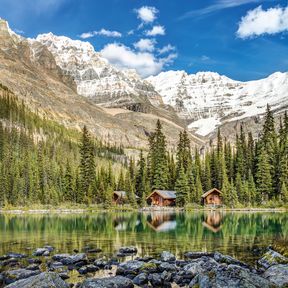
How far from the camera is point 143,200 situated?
10794cm

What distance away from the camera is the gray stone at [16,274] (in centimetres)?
2573

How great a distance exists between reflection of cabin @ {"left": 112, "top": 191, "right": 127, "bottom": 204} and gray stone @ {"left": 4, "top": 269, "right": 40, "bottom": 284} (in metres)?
87.6

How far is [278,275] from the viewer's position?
23609 millimetres

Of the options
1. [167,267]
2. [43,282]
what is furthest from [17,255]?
[43,282]

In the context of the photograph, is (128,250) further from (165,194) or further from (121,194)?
(121,194)

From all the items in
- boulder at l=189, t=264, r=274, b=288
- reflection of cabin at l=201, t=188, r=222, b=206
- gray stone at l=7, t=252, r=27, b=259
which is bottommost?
gray stone at l=7, t=252, r=27, b=259

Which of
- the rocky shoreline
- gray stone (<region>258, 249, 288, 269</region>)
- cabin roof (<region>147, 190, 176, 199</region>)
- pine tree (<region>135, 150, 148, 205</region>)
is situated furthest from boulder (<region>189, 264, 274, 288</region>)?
pine tree (<region>135, 150, 148, 205</region>)

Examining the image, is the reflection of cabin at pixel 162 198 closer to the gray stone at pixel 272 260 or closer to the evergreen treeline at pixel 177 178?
the evergreen treeline at pixel 177 178

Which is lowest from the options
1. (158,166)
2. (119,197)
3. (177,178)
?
(119,197)

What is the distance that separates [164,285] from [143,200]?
8297 centimetres

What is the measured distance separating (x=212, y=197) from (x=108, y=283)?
295 ft

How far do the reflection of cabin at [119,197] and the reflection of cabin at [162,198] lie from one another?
24.2 ft

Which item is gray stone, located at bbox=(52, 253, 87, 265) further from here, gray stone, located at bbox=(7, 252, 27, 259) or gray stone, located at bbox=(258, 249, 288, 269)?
gray stone, located at bbox=(258, 249, 288, 269)

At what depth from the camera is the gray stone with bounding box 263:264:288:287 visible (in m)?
22.4
